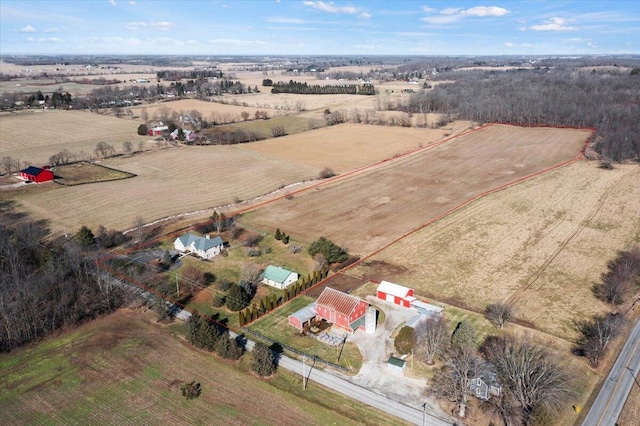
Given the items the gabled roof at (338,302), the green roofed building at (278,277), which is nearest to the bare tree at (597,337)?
the gabled roof at (338,302)

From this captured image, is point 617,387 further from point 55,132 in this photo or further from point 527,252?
point 55,132

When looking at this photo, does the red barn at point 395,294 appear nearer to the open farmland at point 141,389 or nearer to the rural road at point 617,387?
the open farmland at point 141,389

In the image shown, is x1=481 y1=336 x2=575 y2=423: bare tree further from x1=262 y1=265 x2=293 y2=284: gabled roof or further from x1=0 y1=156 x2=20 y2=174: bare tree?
x1=0 y1=156 x2=20 y2=174: bare tree

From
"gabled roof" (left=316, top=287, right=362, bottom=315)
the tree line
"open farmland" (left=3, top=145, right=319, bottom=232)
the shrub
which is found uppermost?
the tree line

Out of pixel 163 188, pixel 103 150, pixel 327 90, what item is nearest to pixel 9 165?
pixel 103 150

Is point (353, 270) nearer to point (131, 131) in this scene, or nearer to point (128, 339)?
point (128, 339)

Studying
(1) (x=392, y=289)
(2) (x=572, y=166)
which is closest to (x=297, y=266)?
(1) (x=392, y=289)

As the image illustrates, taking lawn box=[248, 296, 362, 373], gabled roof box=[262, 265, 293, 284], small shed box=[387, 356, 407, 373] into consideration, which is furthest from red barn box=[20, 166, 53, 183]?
small shed box=[387, 356, 407, 373]

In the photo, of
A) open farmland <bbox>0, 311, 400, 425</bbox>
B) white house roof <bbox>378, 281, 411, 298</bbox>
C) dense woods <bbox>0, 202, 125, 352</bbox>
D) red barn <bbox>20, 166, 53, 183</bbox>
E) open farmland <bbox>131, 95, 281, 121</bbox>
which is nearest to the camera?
open farmland <bbox>0, 311, 400, 425</bbox>
